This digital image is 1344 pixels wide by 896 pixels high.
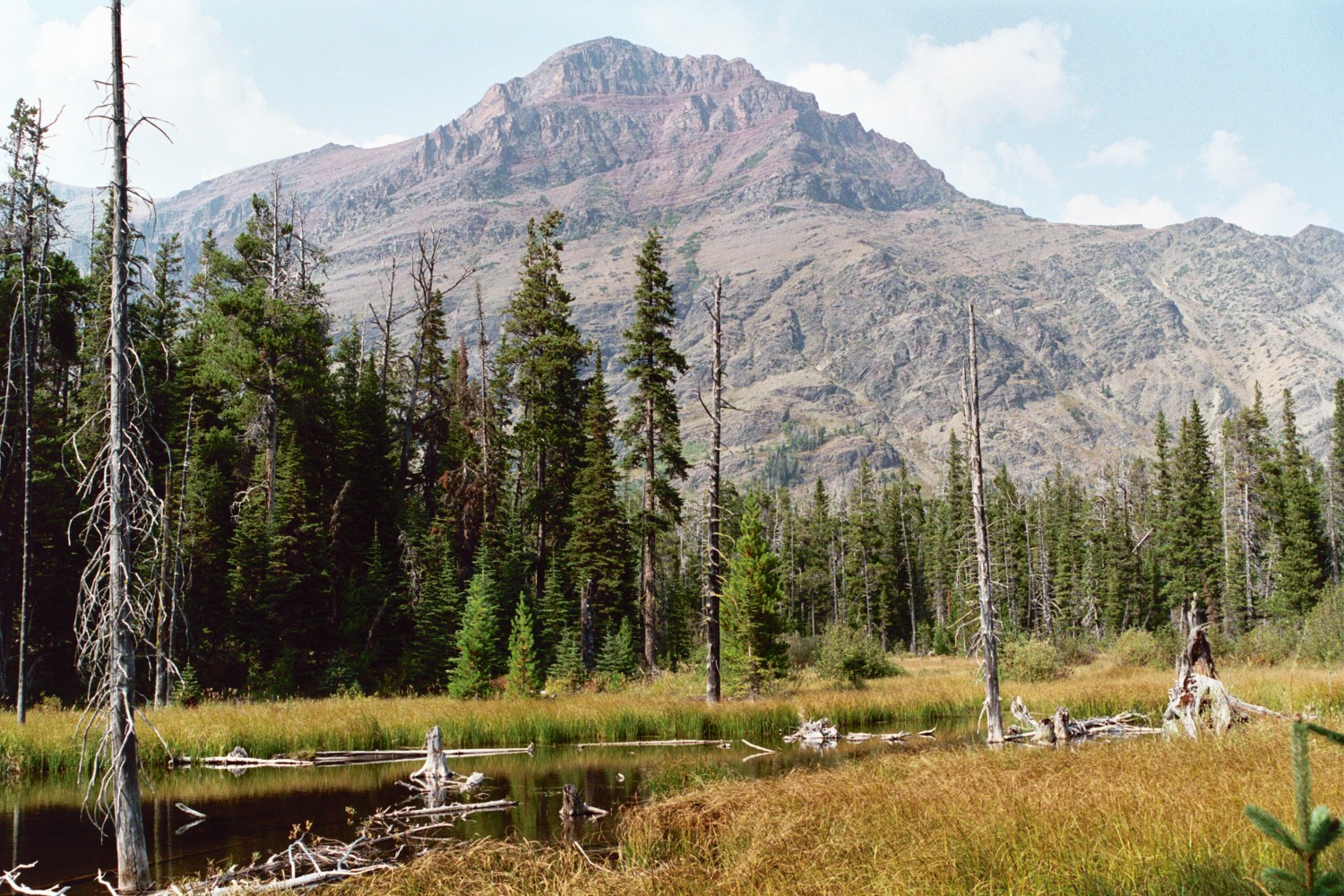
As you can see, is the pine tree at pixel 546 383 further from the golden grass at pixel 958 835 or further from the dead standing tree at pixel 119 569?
the dead standing tree at pixel 119 569

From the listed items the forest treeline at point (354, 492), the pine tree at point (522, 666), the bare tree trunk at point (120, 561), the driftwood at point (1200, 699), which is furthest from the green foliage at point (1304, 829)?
the pine tree at point (522, 666)

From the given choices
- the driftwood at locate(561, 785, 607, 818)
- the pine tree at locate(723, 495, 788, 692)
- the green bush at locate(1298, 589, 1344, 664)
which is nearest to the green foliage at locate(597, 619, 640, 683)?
the pine tree at locate(723, 495, 788, 692)

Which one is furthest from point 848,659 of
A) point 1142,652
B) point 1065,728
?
point 1142,652

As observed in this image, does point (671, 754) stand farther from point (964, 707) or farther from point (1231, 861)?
point (1231, 861)

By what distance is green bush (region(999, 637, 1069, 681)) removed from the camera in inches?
1415

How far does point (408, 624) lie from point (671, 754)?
24.5m

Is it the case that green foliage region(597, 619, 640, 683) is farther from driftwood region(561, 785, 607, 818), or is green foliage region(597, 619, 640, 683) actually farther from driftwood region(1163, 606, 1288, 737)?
driftwood region(1163, 606, 1288, 737)

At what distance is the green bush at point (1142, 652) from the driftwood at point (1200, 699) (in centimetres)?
2698

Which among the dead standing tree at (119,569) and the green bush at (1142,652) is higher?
the dead standing tree at (119,569)

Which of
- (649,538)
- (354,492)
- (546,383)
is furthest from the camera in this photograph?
(546,383)

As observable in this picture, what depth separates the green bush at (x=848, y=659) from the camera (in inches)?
1379

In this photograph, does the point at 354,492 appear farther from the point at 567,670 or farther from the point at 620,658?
the point at 620,658

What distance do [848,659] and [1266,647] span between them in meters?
22.2

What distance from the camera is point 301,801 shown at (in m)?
15.3
